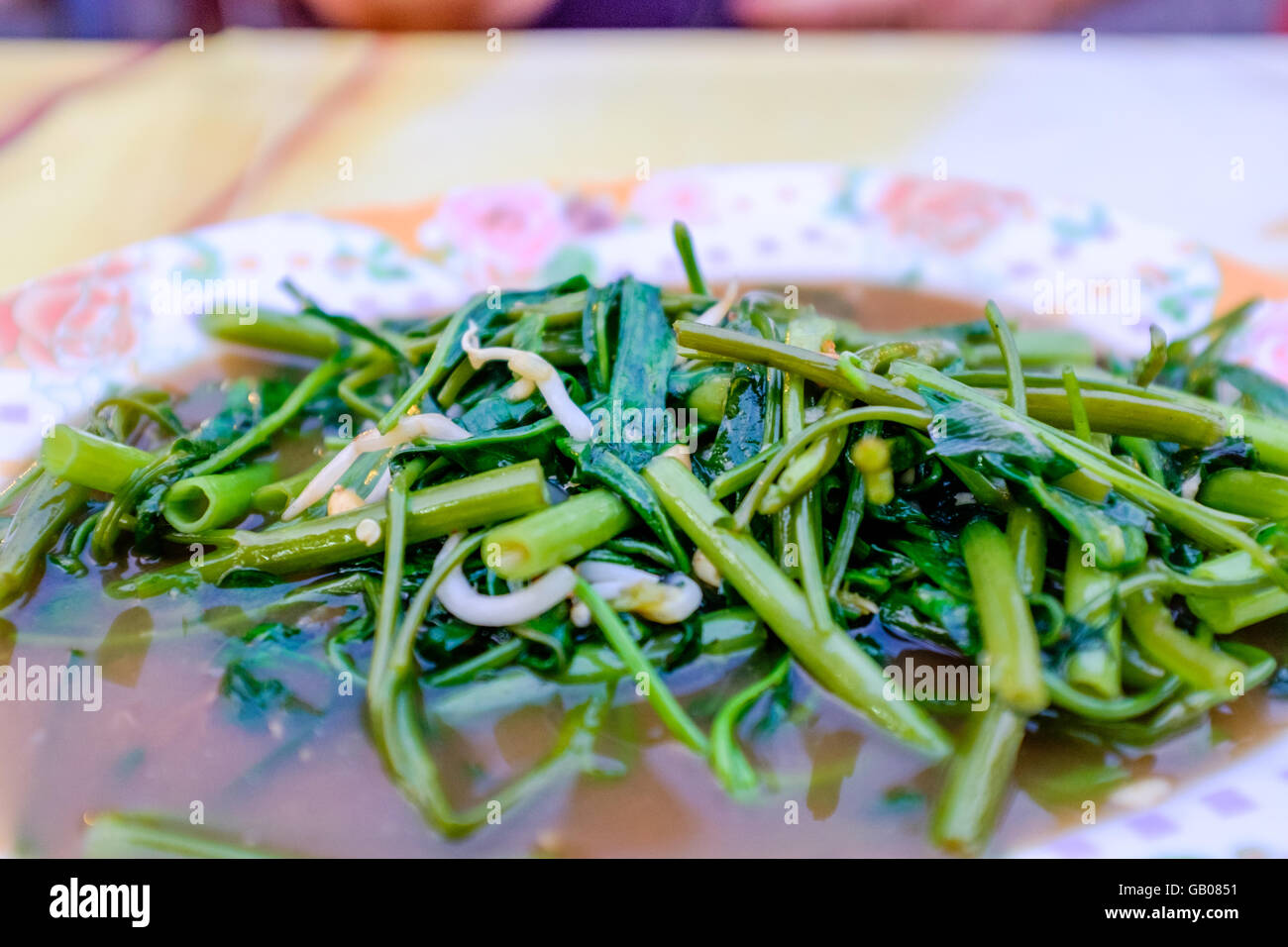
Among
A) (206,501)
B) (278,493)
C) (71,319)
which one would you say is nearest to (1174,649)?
(278,493)

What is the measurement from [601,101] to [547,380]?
8.82 ft

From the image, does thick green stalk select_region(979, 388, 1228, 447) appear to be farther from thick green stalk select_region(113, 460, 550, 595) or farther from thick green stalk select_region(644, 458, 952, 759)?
thick green stalk select_region(113, 460, 550, 595)

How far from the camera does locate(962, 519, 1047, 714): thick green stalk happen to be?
1668 millimetres

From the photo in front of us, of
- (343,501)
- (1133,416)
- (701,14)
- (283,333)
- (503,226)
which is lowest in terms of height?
(343,501)

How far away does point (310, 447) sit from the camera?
2.54 meters

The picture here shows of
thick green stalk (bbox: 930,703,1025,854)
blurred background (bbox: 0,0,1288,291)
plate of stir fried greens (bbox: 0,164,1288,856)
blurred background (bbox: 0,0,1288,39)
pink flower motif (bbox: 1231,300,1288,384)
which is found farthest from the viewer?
blurred background (bbox: 0,0,1288,39)

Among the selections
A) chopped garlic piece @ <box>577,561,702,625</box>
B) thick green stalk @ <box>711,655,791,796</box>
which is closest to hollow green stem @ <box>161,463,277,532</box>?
chopped garlic piece @ <box>577,561,702,625</box>

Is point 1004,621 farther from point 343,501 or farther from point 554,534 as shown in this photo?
point 343,501

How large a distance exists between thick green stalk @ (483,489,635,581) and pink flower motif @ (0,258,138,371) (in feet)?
5.72

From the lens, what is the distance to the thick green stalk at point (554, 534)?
72.5 inches

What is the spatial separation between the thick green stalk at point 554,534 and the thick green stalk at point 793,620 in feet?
0.37

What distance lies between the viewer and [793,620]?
1.80m
